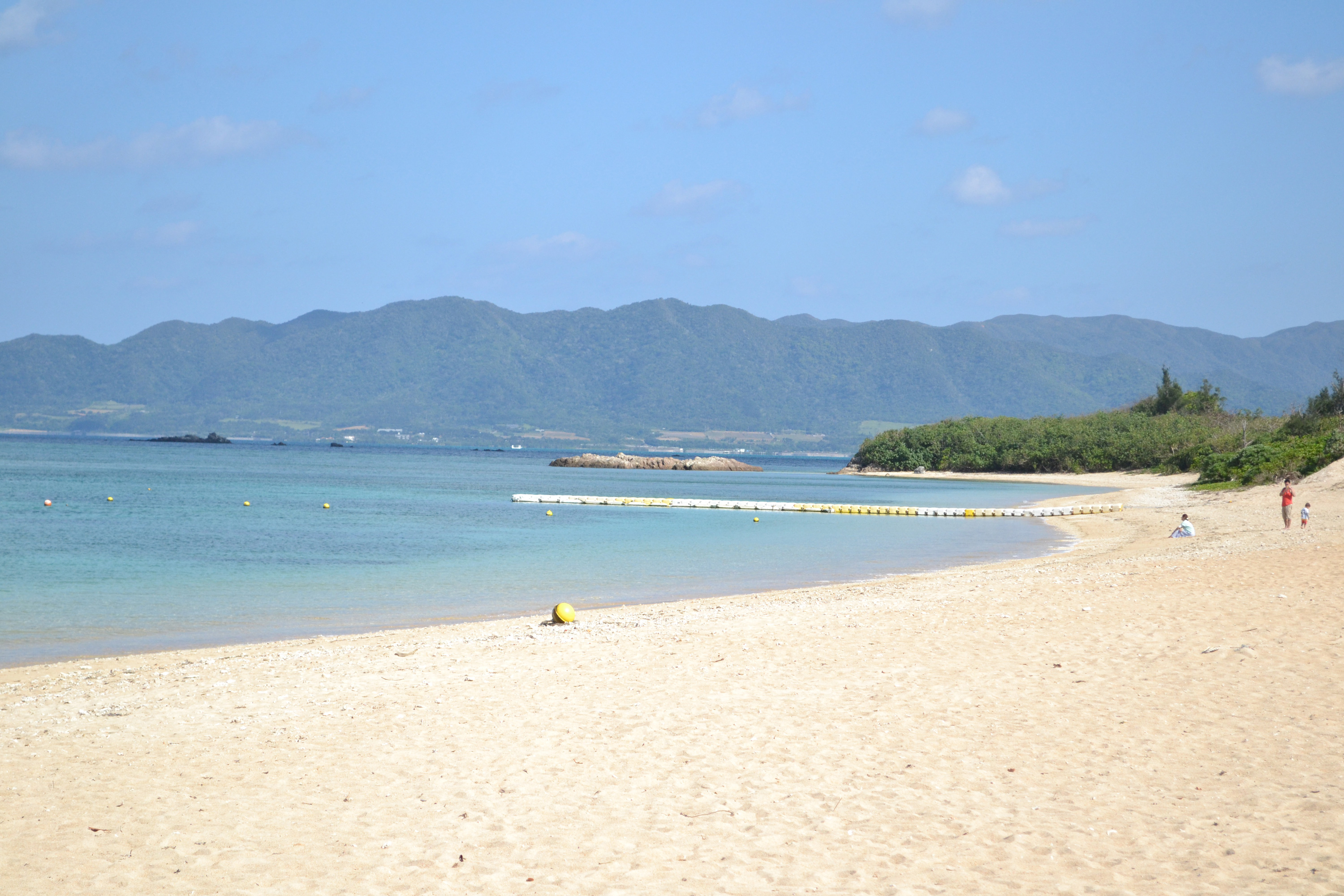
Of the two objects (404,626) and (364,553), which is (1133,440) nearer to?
(364,553)

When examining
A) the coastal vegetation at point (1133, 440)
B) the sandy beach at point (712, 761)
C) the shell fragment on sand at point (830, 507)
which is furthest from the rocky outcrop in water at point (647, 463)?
the sandy beach at point (712, 761)

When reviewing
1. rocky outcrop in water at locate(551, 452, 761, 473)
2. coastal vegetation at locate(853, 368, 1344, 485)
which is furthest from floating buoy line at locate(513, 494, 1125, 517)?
rocky outcrop in water at locate(551, 452, 761, 473)

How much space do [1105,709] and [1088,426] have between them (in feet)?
329

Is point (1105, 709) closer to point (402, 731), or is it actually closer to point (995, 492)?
point (402, 731)

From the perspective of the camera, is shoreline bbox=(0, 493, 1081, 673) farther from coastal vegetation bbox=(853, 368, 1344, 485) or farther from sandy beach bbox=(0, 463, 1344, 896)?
coastal vegetation bbox=(853, 368, 1344, 485)

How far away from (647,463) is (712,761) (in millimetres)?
114849

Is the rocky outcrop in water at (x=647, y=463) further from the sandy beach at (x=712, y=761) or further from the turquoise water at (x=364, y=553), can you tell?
the sandy beach at (x=712, y=761)

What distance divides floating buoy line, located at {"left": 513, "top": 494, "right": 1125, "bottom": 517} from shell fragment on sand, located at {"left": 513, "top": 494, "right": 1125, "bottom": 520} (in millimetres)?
21

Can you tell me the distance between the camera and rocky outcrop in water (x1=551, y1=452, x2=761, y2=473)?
12200 cm

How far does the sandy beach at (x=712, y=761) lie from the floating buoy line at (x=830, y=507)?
1312 inches

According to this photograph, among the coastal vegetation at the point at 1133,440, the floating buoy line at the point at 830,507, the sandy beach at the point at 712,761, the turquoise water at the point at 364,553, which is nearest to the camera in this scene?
the sandy beach at the point at 712,761

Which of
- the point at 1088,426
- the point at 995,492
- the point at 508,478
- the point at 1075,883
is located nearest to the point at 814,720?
the point at 1075,883

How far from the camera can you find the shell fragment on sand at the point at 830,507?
45.8 m

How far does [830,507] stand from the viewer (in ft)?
165
